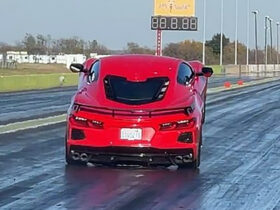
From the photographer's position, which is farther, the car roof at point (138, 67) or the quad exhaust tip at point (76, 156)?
the car roof at point (138, 67)

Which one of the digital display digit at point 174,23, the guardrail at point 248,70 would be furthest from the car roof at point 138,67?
the guardrail at point 248,70

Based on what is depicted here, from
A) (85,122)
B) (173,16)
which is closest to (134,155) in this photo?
(85,122)

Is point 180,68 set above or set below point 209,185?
above

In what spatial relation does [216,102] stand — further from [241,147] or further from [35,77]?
→ [35,77]

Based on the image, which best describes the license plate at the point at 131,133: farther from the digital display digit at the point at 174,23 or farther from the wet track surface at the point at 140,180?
the digital display digit at the point at 174,23

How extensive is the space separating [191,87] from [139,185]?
255cm

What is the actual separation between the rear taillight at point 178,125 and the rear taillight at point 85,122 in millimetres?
906

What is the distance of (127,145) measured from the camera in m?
11.8

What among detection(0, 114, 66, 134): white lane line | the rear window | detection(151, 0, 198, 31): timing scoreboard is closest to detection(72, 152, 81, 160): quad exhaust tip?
the rear window

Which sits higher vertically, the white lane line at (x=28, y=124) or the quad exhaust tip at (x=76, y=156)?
the quad exhaust tip at (x=76, y=156)

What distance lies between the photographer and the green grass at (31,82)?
49869 millimetres

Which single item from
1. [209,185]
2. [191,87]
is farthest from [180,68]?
[209,185]

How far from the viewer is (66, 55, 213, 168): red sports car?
38.8ft

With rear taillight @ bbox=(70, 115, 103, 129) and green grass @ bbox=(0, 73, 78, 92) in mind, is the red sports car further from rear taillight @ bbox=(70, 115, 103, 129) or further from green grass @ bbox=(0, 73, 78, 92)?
green grass @ bbox=(0, 73, 78, 92)
